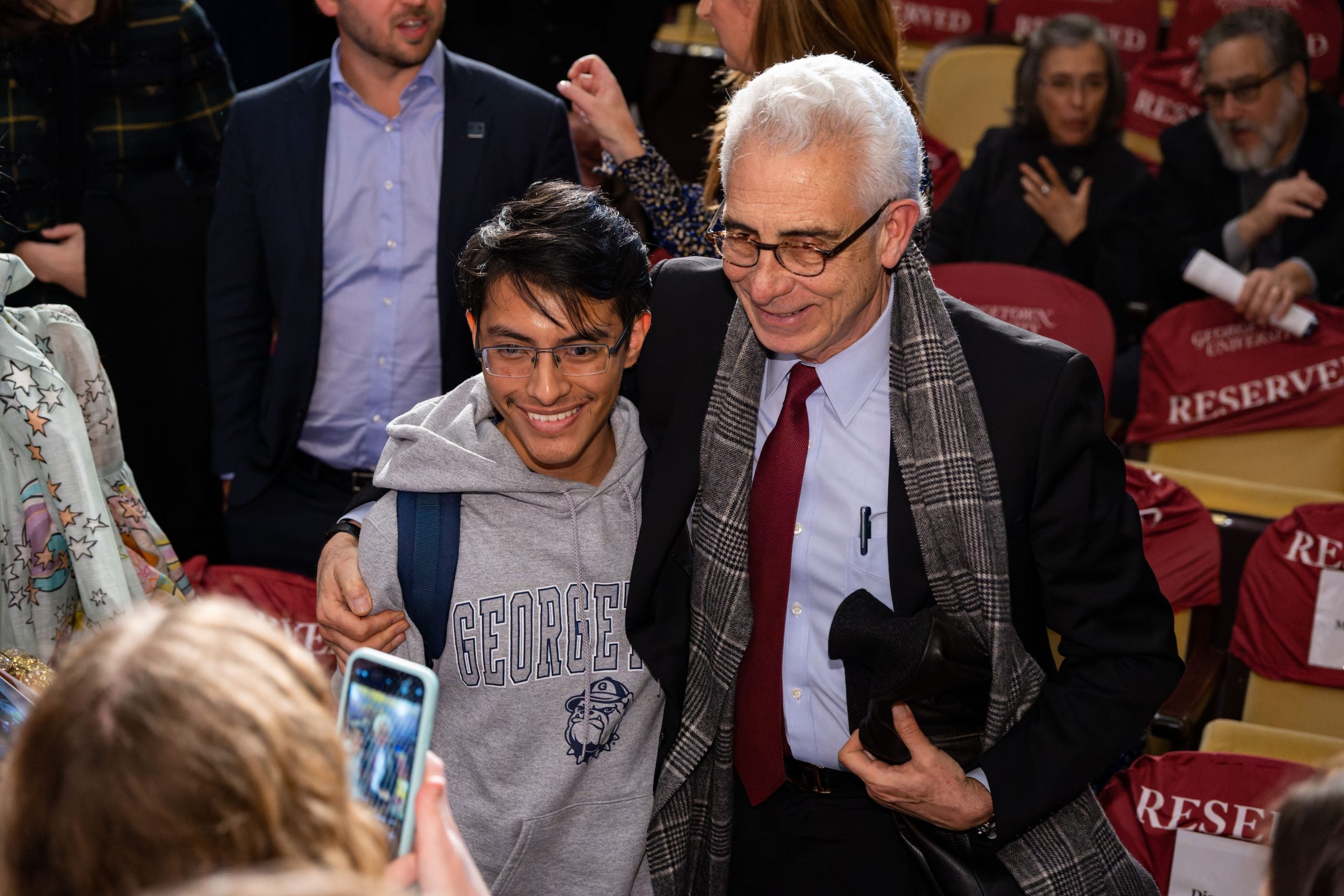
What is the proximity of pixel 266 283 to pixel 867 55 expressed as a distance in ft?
5.10

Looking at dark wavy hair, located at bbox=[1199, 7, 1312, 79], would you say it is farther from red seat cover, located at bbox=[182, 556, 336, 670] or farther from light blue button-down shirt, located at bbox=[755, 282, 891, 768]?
red seat cover, located at bbox=[182, 556, 336, 670]

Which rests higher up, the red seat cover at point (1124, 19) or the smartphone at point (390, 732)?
the red seat cover at point (1124, 19)

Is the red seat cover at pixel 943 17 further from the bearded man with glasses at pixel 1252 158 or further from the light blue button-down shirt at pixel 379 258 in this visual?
the light blue button-down shirt at pixel 379 258

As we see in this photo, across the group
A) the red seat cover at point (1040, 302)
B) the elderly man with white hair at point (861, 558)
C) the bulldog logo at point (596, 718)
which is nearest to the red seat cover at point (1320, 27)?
the red seat cover at point (1040, 302)

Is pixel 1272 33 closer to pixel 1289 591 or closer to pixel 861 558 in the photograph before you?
pixel 1289 591

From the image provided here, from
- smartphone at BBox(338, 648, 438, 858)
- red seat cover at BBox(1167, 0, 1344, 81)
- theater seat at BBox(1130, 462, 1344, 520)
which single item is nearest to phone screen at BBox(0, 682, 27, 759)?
smartphone at BBox(338, 648, 438, 858)

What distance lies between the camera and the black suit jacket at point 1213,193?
14.4 feet

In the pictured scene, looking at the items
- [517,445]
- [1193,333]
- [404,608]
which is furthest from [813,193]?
[1193,333]

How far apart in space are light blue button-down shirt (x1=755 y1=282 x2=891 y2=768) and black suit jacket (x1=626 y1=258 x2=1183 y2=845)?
0.05 meters

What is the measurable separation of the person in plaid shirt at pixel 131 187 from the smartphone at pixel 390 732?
2.04 meters

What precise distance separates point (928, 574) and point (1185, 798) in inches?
33.5

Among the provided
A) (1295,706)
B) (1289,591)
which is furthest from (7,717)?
(1295,706)

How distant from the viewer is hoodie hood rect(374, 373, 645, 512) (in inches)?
75.5

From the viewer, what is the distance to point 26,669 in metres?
1.81
